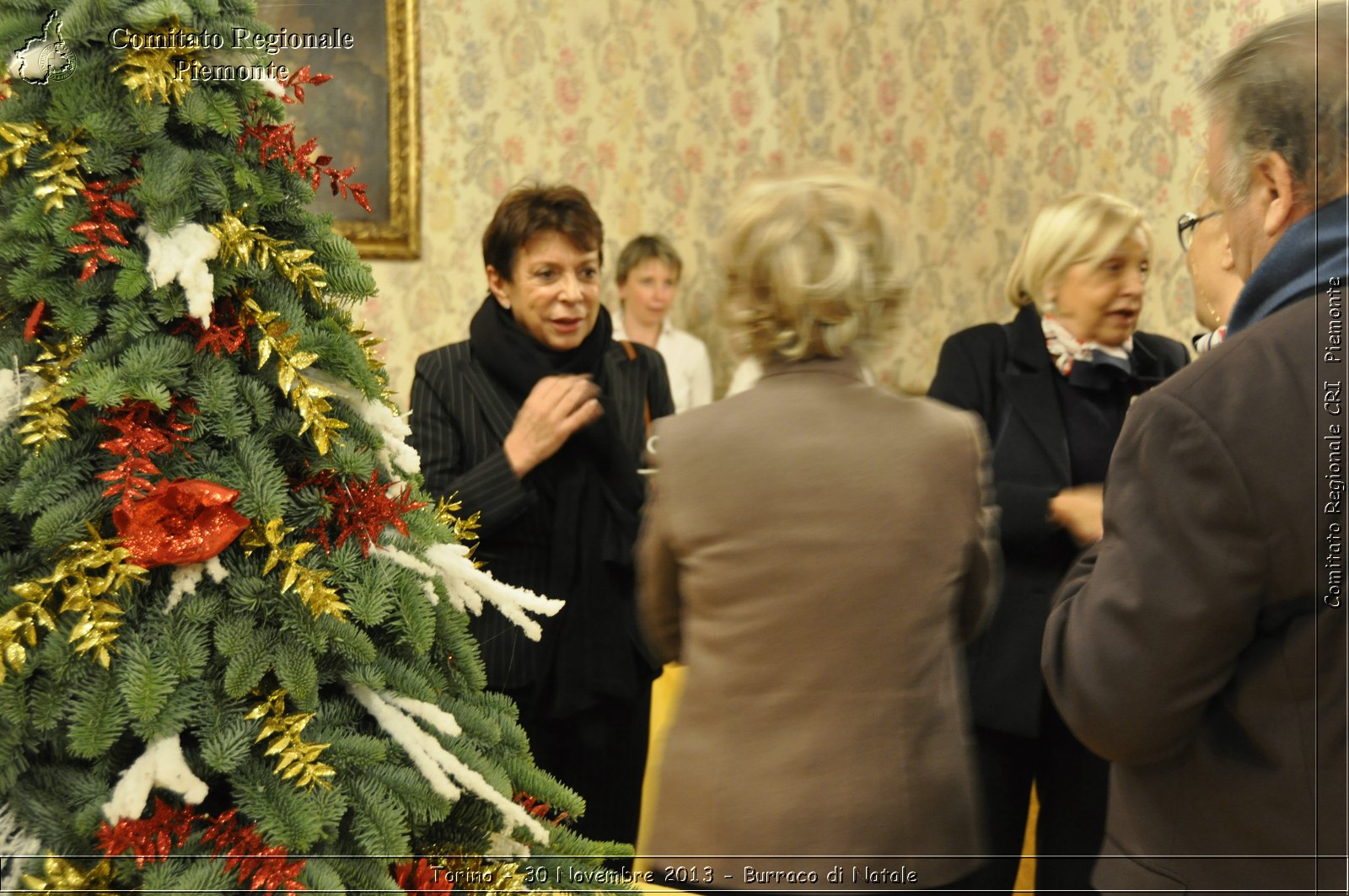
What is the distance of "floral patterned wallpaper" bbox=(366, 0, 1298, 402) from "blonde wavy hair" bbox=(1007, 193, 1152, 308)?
145 centimetres

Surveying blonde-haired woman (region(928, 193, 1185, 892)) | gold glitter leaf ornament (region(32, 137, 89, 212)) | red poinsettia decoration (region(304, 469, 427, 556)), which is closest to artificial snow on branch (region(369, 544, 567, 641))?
red poinsettia decoration (region(304, 469, 427, 556))

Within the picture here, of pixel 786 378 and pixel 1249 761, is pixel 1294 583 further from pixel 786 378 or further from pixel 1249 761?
pixel 786 378

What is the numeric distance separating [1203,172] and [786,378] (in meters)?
0.51

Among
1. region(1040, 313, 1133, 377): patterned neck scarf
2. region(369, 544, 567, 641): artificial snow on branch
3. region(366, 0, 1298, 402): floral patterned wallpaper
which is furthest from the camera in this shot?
region(366, 0, 1298, 402): floral patterned wallpaper

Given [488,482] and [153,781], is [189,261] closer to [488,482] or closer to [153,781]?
[153,781]

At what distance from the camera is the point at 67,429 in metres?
1.16

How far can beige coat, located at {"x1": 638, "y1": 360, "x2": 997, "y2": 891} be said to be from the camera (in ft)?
4.16

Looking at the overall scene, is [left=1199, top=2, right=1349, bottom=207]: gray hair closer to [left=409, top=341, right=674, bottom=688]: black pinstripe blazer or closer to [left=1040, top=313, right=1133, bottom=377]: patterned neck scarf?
[left=1040, top=313, right=1133, bottom=377]: patterned neck scarf

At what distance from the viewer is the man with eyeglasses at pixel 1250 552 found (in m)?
1.04

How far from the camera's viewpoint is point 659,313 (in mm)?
5164

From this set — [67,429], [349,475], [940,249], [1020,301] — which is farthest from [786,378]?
[940,249]

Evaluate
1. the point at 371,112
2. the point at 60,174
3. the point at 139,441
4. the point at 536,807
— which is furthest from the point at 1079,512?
the point at 371,112

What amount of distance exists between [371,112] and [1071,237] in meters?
3.22

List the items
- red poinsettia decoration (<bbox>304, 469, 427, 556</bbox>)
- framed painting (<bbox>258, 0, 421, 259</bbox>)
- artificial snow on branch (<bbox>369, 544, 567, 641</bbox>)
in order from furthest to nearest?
framed painting (<bbox>258, 0, 421, 259</bbox>) → artificial snow on branch (<bbox>369, 544, 567, 641</bbox>) → red poinsettia decoration (<bbox>304, 469, 427, 556</bbox>)
